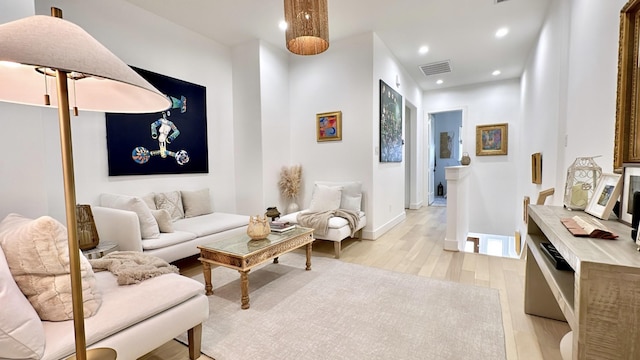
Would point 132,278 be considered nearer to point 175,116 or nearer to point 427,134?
point 175,116

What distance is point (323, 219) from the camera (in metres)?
3.40

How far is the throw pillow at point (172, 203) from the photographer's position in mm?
3252

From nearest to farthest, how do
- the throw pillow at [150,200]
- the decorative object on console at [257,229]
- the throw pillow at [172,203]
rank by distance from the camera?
the decorative object on console at [257,229], the throw pillow at [150,200], the throw pillow at [172,203]

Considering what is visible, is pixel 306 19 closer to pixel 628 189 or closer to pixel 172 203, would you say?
pixel 628 189

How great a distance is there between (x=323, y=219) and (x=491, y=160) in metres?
4.81

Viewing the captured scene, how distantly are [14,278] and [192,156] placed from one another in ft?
9.14

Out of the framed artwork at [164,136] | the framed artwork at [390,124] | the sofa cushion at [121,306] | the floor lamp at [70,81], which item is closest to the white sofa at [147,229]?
the framed artwork at [164,136]

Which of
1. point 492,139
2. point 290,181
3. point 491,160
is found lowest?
point 290,181

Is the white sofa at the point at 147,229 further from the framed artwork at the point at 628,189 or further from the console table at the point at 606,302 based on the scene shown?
the framed artwork at the point at 628,189

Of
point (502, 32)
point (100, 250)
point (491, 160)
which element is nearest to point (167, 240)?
point (100, 250)

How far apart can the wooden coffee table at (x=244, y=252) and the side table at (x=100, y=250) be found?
0.77 m

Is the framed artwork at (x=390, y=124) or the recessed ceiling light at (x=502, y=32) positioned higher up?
the recessed ceiling light at (x=502, y=32)

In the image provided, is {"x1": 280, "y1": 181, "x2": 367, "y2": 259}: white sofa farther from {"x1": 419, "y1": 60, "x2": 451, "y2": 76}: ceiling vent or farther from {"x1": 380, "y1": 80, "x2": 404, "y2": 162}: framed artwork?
{"x1": 419, "y1": 60, "x2": 451, "y2": 76}: ceiling vent

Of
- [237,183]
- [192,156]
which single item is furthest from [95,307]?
[237,183]
